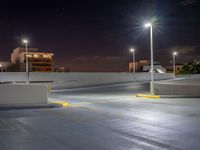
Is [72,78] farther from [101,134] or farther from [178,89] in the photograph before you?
[101,134]

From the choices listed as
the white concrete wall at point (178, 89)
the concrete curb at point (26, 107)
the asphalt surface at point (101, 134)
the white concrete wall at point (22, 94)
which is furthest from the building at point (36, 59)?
the asphalt surface at point (101, 134)

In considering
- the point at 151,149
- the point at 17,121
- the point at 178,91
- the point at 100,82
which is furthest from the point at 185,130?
the point at 100,82

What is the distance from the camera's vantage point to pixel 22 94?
16578mm

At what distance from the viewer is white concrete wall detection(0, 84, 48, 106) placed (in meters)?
16.1

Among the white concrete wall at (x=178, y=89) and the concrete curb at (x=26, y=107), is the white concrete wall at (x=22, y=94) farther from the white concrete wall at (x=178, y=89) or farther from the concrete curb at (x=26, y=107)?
the white concrete wall at (x=178, y=89)

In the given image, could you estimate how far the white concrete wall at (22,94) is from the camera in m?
16.1

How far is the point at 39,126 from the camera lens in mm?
10086

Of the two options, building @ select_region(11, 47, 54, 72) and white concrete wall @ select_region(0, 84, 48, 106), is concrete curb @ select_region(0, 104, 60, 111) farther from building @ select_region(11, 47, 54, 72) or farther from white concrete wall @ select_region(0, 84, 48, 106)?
building @ select_region(11, 47, 54, 72)

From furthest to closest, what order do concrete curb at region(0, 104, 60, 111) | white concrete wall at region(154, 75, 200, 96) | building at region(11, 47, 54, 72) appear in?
1. building at region(11, 47, 54, 72)
2. white concrete wall at region(154, 75, 200, 96)
3. concrete curb at region(0, 104, 60, 111)

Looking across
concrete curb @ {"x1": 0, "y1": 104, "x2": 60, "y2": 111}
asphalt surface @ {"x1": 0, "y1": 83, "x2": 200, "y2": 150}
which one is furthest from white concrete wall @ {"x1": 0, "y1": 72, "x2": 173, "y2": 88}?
asphalt surface @ {"x1": 0, "y1": 83, "x2": 200, "y2": 150}

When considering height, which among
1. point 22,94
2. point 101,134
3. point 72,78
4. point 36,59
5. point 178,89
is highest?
point 36,59

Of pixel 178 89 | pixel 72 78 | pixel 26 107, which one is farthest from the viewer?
pixel 72 78

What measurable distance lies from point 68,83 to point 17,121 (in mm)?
32852

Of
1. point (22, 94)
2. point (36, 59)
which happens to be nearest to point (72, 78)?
point (22, 94)
